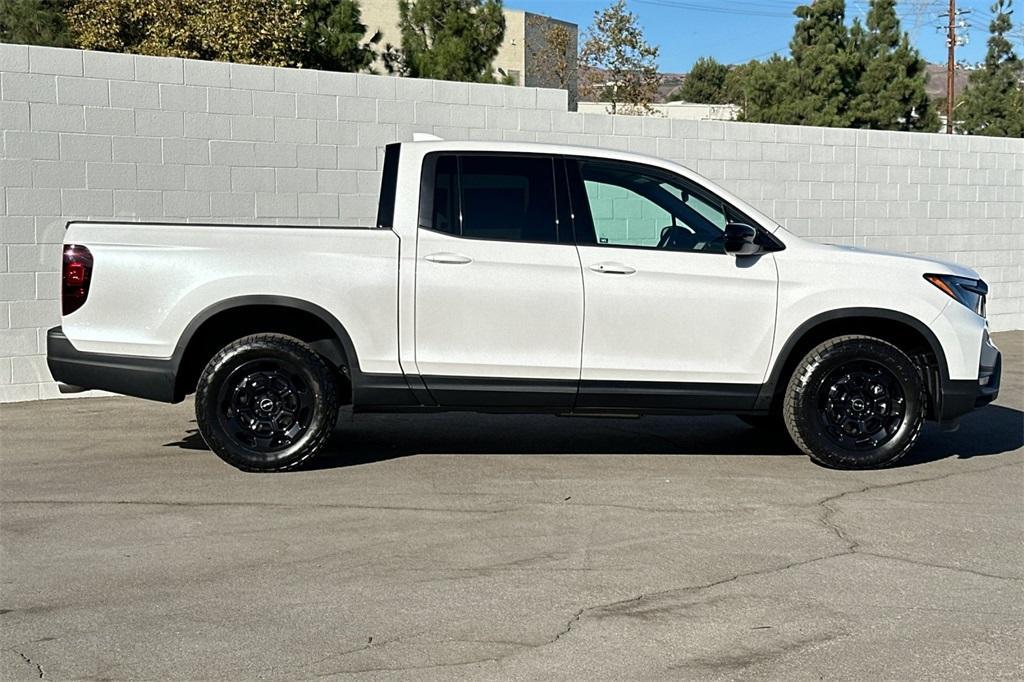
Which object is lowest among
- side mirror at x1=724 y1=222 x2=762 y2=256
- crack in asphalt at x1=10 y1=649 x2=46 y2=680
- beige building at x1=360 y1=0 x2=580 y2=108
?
crack in asphalt at x1=10 y1=649 x2=46 y2=680

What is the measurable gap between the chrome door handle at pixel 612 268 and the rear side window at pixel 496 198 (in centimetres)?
32

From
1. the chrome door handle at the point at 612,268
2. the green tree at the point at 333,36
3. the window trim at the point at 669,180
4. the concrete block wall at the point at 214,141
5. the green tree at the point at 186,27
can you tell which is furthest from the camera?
the green tree at the point at 333,36

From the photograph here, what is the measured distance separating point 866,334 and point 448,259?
2787mm

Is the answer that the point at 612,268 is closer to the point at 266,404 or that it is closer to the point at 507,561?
the point at 266,404

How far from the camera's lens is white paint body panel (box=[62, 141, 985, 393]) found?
7574mm

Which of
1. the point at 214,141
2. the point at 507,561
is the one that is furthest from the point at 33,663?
the point at 214,141

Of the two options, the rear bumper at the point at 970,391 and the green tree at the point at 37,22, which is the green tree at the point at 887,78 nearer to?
the green tree at the point at 37,22

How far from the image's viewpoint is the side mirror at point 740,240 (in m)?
7.73

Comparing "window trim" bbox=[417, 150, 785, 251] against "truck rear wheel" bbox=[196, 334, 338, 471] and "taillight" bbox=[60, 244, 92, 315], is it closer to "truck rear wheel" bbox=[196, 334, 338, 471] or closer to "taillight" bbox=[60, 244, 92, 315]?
"truck rear wheel" bbox=[196, 334, 338, 471]

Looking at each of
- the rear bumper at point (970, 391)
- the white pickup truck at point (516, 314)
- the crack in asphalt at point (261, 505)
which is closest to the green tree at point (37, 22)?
the white pickup truck at point (516, 314)

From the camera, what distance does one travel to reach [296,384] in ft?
25.4

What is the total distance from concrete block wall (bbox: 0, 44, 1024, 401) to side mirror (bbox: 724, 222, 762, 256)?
5.01 meters

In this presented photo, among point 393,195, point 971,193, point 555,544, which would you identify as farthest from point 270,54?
point 555,544

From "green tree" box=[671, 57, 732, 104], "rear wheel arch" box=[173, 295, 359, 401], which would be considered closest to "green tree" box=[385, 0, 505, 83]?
"rear wheel arch" box=[173, 295, 359, 401]
